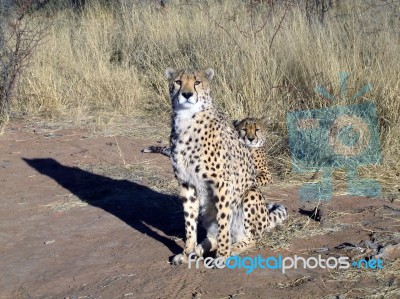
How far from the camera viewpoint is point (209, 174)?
4004 mm

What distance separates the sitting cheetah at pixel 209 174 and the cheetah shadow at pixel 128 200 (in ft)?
1.01

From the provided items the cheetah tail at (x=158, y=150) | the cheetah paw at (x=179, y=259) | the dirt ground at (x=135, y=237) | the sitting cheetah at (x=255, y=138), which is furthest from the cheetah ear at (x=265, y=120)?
the cheetah paw at (x=179, y=259)

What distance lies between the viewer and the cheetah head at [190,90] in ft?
13.1

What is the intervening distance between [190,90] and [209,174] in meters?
0.49

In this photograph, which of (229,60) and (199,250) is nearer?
(199,250)

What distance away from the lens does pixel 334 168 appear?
556 cm

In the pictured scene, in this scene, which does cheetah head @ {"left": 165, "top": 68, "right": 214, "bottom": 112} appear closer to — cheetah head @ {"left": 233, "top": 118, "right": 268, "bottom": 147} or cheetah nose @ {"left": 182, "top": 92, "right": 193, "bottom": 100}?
cheetah nose @ {"left": 182, "top": 92, "right": 193, "bottom": 100}

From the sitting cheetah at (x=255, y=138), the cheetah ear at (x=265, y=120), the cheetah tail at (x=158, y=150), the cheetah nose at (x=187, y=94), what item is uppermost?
the cheetah nose at (x=187, y=94)

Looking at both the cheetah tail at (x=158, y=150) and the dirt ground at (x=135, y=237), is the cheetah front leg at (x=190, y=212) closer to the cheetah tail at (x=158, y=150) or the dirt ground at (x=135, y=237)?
the dirt ground at (x=135, y=237)

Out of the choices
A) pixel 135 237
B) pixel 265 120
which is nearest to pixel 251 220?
pixel 135 237

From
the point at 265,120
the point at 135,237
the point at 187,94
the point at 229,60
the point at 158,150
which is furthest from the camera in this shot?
the point at 229,60

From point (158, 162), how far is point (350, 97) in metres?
1.80

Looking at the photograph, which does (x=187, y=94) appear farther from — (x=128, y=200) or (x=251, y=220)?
(x=128, y=200)

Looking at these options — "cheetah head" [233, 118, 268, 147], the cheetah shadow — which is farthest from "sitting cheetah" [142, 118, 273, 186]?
the cheetah shadow
